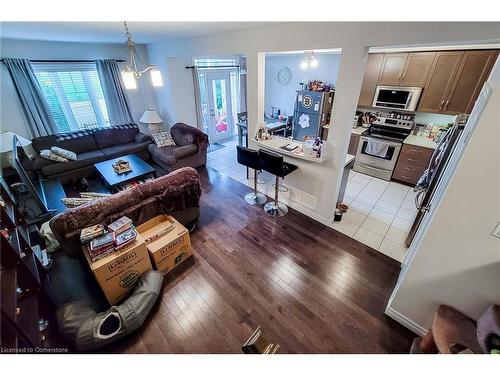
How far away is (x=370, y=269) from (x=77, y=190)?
16.3ft

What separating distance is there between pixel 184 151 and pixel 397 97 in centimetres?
417

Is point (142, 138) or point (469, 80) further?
point (142, 138)

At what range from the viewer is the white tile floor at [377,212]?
276 cm

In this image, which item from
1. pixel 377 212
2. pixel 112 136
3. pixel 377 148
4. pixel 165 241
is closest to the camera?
pixel 165 241

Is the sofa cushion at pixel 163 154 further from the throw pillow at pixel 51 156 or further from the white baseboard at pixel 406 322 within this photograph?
the white baseboard at pixel 406 322

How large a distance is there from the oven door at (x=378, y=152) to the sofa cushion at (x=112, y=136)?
515 centimetres

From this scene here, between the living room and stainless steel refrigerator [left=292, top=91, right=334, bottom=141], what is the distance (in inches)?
78.1

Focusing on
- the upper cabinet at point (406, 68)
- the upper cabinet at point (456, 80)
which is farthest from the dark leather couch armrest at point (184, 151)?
the upper cabinet at point (456, 80)

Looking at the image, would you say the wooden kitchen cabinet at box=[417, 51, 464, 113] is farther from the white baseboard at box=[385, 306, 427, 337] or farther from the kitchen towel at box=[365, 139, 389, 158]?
the white baseboard at box=[385, 306, 427, 337]

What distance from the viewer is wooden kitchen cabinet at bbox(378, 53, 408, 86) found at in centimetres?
366

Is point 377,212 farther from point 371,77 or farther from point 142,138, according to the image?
point 142,138

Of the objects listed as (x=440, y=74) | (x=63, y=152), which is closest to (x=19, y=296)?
(x=63, y=152)

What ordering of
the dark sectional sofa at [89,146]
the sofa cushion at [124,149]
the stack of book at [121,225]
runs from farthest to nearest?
the sofa cushion at [124,149], the dark sectional sofa at [89,146], the stack of book at [121,225]

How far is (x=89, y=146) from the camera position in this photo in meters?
4.43
